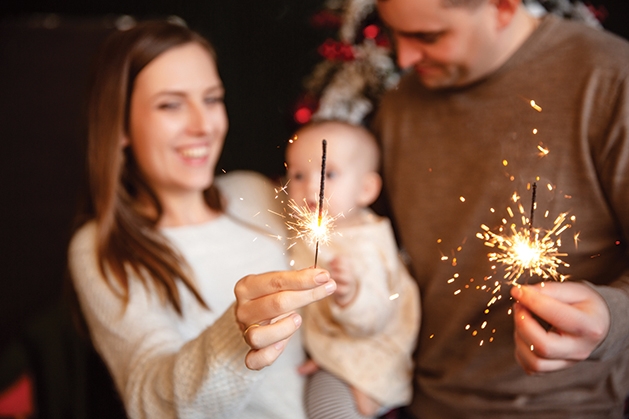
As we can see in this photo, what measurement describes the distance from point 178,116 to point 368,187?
541mm

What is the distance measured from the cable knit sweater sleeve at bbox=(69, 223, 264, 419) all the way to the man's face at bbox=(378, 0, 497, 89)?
0.71 meters

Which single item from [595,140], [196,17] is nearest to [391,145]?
[595,140]

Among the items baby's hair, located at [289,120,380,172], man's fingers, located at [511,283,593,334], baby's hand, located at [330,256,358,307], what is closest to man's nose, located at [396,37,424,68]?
baby's hair, located at [289,120,380,172]

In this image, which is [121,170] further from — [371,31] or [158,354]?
[371,31]

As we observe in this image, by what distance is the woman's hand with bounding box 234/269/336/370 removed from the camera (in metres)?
0.70

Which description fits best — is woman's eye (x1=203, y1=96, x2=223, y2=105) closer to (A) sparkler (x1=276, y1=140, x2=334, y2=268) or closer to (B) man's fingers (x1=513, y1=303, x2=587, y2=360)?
(A) sparkler (x1=276, y1=140, x2=334, y2=268)

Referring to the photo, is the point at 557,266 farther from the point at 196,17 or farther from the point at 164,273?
the point at 196,17

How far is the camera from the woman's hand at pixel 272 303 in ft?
2.28

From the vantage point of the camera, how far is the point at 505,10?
3.39 feet

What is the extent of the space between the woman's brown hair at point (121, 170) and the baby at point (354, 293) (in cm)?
34

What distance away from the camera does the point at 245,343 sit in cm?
81

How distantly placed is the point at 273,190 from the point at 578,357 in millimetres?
945

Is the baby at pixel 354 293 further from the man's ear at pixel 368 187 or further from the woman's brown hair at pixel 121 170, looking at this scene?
the woman's brown hair at pixel 121 170

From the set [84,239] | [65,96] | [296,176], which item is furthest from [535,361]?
[65,96]
